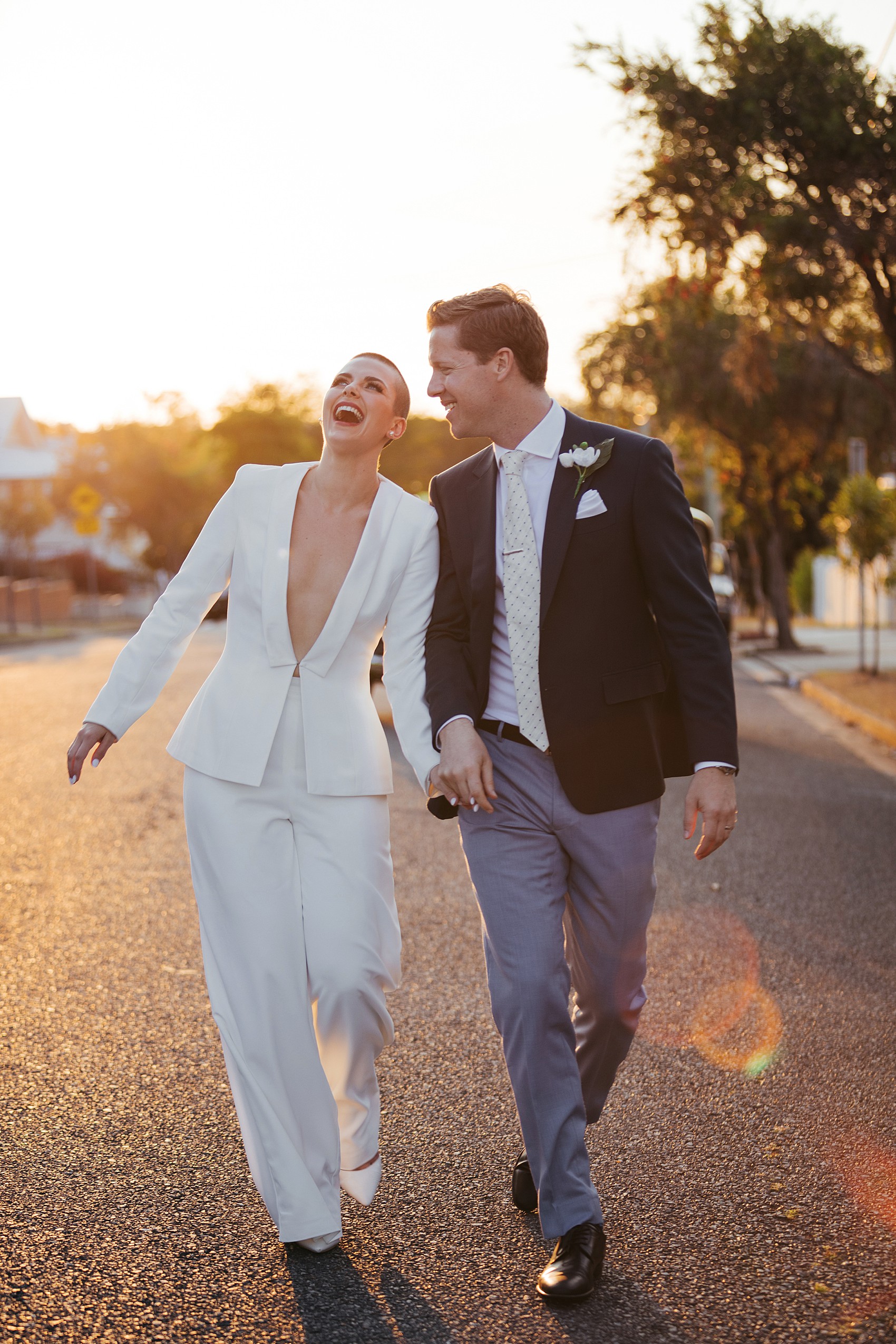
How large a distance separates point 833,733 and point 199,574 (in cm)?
1181

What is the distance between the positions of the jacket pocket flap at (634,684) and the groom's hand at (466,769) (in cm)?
33

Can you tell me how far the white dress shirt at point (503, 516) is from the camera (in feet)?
11.1

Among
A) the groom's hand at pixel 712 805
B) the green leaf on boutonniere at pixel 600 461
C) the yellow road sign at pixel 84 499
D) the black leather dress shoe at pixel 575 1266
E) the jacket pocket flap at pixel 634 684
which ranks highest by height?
the yellow road sign at pixel 84 499

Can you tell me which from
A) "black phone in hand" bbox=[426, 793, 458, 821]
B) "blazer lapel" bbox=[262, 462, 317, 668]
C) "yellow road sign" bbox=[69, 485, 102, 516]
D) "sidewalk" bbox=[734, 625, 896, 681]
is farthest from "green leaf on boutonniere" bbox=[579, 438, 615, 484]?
"yellow road sign" bbox=[69, 485, 102, 516]

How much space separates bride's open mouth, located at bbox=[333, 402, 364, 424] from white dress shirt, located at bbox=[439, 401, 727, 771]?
0.35 metres

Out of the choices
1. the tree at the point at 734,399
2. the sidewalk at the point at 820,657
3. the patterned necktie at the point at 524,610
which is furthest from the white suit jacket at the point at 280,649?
the tree at the point at 734,399

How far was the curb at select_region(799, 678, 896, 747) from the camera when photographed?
1358 centimetres

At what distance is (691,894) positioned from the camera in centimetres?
718

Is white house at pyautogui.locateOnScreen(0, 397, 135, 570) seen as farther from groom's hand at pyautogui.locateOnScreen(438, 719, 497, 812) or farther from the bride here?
groom's hand at pyautogui.locateOnScreen(438, 719, 497, 812)

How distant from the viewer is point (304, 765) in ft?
11.0

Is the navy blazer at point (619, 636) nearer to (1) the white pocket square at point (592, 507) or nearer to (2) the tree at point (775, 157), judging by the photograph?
(1) the white pocket square at point (592, 507)

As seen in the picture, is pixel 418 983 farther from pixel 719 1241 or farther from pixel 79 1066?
pixel 719 1241

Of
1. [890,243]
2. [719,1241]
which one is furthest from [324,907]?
[890,243]

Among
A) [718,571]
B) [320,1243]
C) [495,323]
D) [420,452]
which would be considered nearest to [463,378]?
[495,323]
